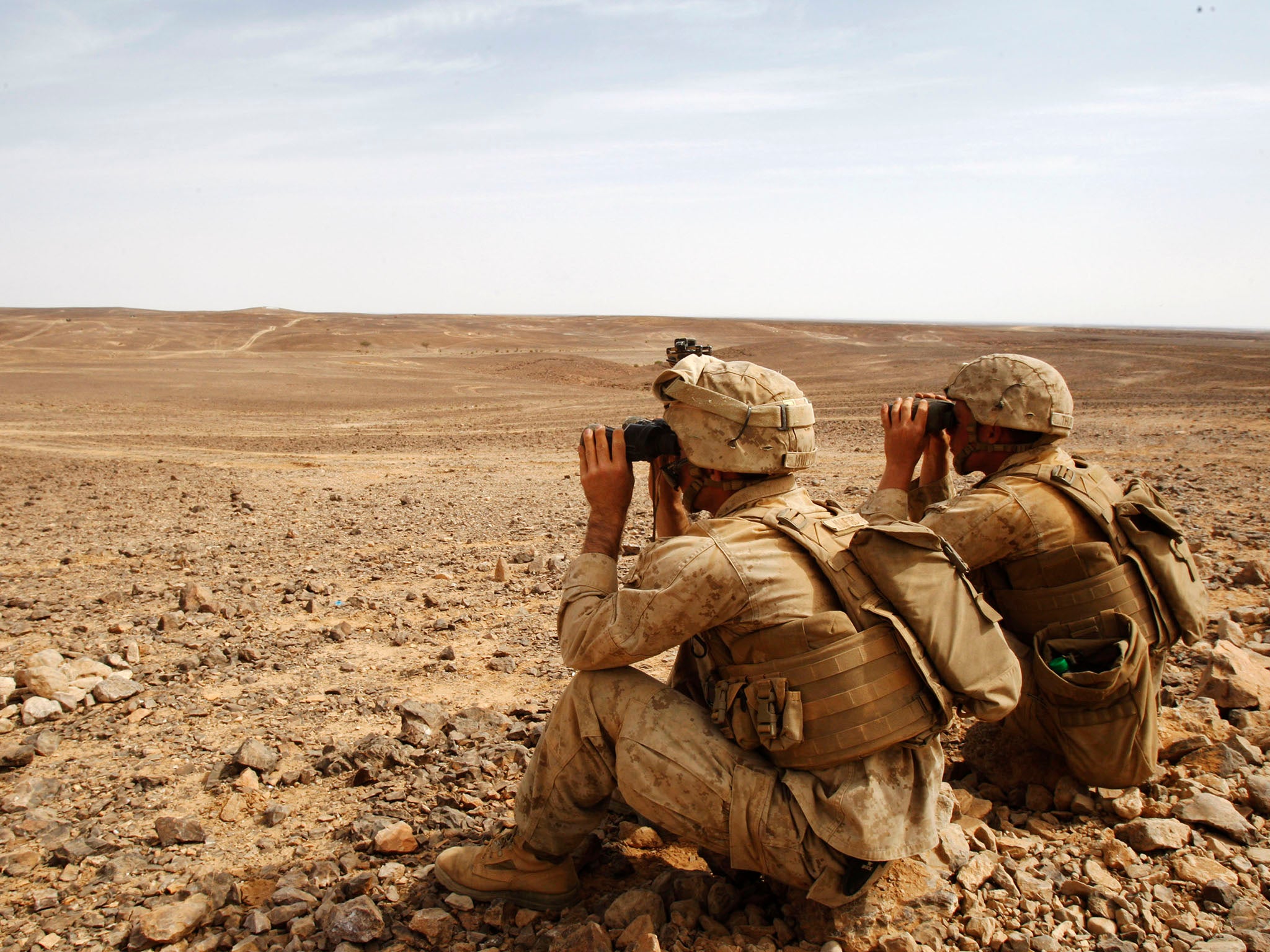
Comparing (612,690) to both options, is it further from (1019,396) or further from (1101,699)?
(1019,396)

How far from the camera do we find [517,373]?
99.3 feet

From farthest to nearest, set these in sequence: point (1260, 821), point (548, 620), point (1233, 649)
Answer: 1. point (548, 620)
2. point (1233, 649)
3. point (1260, 821)

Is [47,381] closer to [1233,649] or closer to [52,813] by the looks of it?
[52,813]

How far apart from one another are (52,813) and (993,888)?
333cm

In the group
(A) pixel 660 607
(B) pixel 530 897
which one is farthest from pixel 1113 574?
(B) pixel 530 897

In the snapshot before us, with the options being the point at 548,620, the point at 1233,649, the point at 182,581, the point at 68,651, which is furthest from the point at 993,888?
the point at 182,581

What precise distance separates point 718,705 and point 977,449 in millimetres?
1794

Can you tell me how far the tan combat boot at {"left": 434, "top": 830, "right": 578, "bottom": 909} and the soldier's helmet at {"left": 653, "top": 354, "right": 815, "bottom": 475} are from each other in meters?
1.30

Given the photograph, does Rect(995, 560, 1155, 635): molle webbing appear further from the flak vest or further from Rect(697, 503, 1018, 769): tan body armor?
Rect(697, 503, 1018, 769): tan body armor

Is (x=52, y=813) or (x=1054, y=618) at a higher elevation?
(x=1054, y=618)

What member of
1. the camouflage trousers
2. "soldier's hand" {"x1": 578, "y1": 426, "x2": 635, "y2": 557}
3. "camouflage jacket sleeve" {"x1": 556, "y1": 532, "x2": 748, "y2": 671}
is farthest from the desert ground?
"soldier's hand" {"x1": 578, "y1": 426, "x2": 635, "y2": 557}

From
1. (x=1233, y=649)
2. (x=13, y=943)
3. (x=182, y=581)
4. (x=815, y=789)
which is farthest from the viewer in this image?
(x=182, y=581)

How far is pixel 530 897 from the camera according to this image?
2836 millimetres

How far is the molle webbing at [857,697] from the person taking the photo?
239 centimetres
